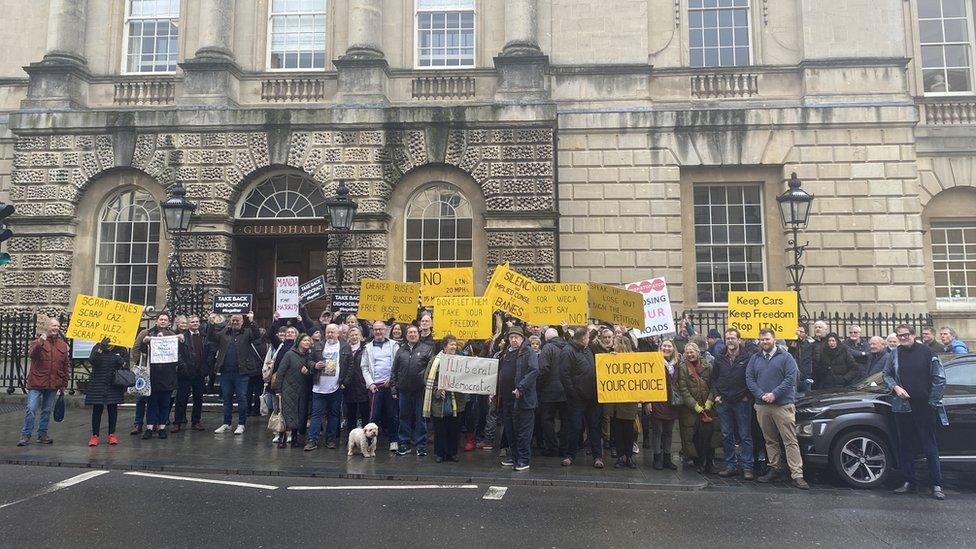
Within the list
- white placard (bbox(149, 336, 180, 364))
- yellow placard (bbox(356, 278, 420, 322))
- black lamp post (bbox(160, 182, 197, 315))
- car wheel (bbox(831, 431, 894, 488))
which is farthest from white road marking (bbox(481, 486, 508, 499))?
black lamp post (bbox(160, 182, 197, 315))

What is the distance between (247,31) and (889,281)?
18887mm

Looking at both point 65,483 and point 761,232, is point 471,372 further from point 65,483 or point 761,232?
point 761,232

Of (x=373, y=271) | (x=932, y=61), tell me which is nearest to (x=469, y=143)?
(x=373, y=271)

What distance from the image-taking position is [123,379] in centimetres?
1071

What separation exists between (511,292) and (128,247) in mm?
12318

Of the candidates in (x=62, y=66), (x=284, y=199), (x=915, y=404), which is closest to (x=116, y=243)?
(x=284, y=199)

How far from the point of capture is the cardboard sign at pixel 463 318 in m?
10.8

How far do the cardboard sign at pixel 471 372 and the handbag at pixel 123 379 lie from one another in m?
5.15

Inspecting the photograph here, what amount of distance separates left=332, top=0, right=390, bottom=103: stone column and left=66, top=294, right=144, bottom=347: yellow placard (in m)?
8.82

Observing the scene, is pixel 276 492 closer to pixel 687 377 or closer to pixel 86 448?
pixel 86 448

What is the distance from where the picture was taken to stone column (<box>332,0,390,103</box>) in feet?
58.2

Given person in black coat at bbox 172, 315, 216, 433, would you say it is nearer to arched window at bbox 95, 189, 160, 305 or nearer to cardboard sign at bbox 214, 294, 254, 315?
cardboard sign at bbox 214, 294, 254, 315

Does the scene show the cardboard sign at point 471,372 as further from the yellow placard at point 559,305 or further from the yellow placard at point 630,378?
the yellow placard at point 559,305

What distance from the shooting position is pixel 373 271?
17312 millimetres
